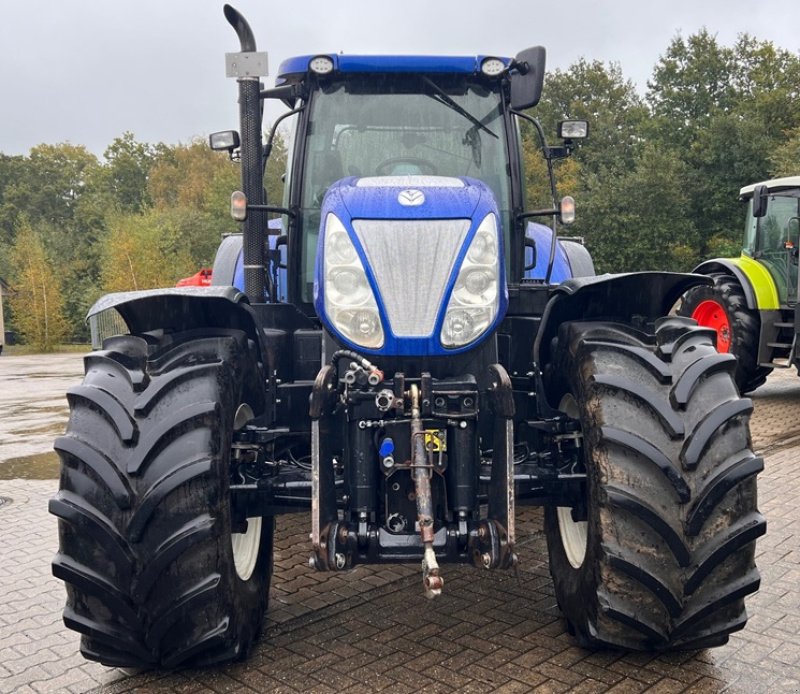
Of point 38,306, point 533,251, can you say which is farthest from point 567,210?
point 38,306

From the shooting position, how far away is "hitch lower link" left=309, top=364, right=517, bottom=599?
2.81 metres

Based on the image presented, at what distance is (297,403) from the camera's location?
12.2ft

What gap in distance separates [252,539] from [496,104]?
251 centimetres

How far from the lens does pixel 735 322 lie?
10.2m

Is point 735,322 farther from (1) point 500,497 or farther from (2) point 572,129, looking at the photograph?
(1) point 500,497

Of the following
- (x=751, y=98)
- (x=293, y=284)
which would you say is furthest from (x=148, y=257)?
(x=293, y=284)

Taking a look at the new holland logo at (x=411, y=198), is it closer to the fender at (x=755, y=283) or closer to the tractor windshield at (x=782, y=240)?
the fender at (x=755, y=283)

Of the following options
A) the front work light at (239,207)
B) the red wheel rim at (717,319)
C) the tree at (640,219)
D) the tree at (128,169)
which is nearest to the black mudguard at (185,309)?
the front work light at (239,207)

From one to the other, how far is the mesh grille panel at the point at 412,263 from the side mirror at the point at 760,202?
8.09 metres

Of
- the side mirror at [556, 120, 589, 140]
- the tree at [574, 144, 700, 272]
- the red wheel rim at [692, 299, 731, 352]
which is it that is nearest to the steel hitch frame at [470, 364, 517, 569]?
the side mirror at [556, 120, 589, 140]

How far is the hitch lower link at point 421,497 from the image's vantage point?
9.22ft

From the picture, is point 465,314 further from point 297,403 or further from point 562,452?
point 297,403

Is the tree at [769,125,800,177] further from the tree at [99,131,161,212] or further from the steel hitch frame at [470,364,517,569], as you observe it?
the tree at [99,131,161,212]

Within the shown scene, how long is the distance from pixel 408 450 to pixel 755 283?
869cm
